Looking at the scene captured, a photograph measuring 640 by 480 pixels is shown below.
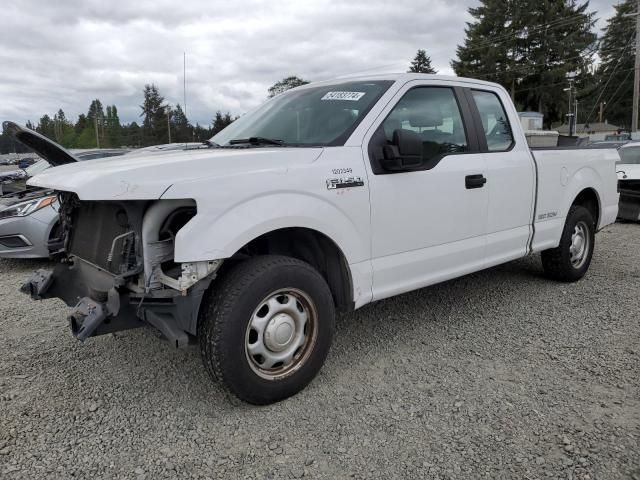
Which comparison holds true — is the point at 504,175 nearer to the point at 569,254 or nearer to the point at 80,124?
the point at 569,254

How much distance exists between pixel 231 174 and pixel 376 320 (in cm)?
219

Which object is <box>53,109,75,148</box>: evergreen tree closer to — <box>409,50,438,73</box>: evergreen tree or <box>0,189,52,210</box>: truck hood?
<box>409,50,438,73</box>: evergreen tree

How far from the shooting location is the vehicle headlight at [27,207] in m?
6.27

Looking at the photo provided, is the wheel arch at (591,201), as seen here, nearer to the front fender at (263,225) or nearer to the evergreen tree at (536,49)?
the front fender at (263,225)

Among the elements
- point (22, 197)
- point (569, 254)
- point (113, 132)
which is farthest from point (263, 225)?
point (113, 132)

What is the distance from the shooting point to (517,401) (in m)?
3.07

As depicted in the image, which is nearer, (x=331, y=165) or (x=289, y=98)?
(x=331, y=165)

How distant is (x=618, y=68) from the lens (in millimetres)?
62562

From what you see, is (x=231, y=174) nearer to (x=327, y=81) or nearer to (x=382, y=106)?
(x=382, y=106)

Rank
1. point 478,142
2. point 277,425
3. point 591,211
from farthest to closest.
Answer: point 591,211 < point 478,142 < point 277,425

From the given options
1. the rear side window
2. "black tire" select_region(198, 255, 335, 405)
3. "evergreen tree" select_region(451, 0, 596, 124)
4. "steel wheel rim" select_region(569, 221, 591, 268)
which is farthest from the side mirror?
"evergreen tree" select_region(451, 0, 596, 124)

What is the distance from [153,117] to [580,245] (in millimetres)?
72206

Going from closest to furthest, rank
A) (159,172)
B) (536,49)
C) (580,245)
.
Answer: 1. (159,172)
2. (580,245)
3. (536,49)

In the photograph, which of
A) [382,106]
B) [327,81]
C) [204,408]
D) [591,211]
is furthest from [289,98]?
[591,211]
